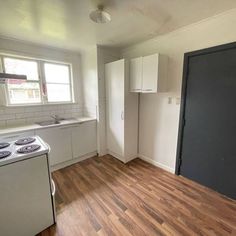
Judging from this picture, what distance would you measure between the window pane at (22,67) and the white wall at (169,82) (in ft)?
6.36

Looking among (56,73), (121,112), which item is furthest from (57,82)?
(121,112)

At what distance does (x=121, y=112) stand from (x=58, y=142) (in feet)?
4.46

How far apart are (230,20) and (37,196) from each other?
300 cm

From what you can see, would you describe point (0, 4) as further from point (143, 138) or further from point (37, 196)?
point (143, 138)

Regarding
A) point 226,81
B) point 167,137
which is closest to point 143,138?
point 167,137

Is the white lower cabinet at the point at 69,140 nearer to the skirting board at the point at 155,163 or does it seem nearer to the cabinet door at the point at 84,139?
the cabinet door at the point at 84,139

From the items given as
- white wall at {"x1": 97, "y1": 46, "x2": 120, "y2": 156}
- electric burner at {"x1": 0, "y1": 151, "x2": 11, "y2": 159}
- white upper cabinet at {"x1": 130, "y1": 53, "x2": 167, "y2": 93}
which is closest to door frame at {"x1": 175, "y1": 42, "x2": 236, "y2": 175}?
white upper cabinet at {"x1": 130, "y1": 53, "x2": 167, "y2": 93}

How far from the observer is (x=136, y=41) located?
2.71 meters

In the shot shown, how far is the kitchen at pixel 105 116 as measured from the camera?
1.58m

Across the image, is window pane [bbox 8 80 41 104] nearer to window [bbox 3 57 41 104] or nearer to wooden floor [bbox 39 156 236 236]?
window [bbox 3 57 41 104]

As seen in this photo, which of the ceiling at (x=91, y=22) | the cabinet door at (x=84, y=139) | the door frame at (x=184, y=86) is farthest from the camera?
the cabinet door at (x=84, y=139)

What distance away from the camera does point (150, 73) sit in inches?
94.4

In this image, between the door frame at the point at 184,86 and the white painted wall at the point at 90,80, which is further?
the white painted wall at the point at 90,80

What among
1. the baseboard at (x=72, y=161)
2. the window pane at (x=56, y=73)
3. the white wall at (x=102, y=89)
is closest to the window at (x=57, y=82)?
the window pane at (x=56, y=73)
